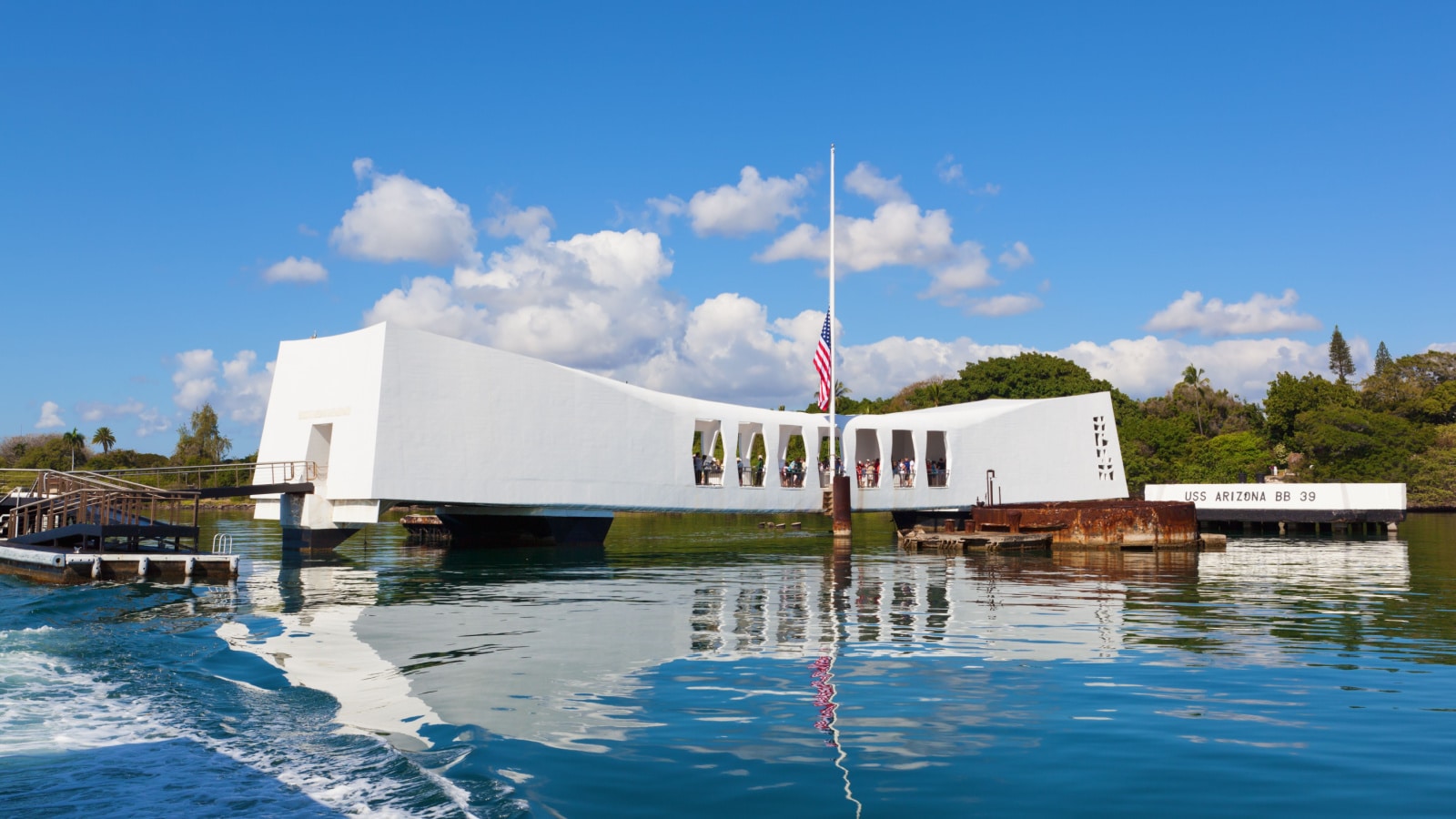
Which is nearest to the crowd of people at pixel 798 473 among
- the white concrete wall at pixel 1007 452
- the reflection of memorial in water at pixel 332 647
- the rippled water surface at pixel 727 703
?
the white concrete wall at pixel 1007 452

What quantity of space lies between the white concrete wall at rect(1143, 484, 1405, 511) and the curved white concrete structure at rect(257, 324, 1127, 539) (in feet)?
51.5

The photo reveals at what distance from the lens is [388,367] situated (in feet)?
83.9

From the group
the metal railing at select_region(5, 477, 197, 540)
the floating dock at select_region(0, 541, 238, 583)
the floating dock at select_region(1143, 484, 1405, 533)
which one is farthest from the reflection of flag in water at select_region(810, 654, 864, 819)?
the floating dock at select_region(1143, 484, 1405, 533)

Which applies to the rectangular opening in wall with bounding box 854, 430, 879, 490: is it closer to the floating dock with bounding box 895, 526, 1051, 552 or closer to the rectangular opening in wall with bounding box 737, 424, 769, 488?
the rectangular opening in wall with bounding box 737, 424, 769, 488

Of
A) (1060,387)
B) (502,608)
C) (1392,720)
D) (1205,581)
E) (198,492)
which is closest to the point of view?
(1392,720)

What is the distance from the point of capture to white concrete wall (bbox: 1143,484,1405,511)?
1574 inches

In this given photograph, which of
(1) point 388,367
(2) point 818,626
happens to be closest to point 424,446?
(1) point 388,367

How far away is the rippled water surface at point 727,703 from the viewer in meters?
5.61

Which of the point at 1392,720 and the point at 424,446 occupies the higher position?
the point at 424,446

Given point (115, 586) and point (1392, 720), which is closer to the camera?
point (1392, 720)

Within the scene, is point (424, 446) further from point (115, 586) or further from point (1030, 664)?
point (1030, 664)

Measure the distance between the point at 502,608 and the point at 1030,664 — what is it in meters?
8.06

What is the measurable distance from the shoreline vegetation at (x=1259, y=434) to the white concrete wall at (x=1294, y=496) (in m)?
18.6

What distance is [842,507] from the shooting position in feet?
110
